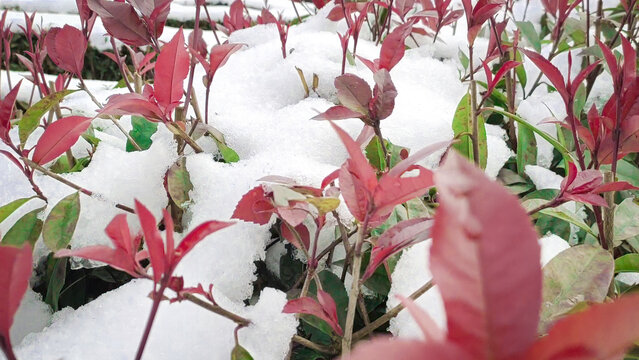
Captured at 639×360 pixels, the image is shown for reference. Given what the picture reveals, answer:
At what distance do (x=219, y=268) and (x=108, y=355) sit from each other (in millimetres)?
154

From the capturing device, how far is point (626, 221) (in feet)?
2.02

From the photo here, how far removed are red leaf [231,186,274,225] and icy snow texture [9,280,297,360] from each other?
9 cm

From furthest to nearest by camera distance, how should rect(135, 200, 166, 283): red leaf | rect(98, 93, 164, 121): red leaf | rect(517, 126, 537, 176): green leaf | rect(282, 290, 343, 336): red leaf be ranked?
rect(517, 126, 537, 176): green leaf < rect(98, 93, 164, 121): red leaf < rect(282, 290, 343, 336): red leaf < rect(135, 200, 166, 283): red leaf

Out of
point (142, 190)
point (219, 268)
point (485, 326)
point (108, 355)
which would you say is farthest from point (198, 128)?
point (485, 326)

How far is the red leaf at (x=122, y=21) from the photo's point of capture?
0.65m

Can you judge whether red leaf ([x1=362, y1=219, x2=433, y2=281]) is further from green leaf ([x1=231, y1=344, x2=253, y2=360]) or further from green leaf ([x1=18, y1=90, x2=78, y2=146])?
green leaf ([x1=18, y1=90, x2=78, y2=146])

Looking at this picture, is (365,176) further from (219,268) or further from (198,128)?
(198,128)

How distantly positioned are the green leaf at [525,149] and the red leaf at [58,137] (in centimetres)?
66

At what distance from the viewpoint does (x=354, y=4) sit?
3.77 feet

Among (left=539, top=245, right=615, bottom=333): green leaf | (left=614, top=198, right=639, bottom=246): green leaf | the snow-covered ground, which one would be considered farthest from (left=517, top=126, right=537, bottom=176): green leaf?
(left=539, top=245, right=615, bottom=333): green leaf

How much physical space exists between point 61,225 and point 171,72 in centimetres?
23

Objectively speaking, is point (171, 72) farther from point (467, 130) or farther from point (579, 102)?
point (579, 102)

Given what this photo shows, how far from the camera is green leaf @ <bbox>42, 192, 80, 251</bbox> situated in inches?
23.0

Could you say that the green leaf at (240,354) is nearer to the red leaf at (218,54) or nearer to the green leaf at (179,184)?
the green leaf at (179,184)
